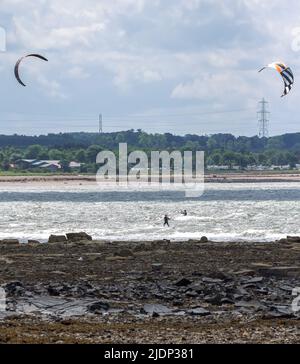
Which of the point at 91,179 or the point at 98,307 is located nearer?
the point at 98,307

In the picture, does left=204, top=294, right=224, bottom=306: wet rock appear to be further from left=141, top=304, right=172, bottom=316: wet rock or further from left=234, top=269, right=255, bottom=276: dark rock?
left=234, top=269, right=255, bottom=276: dark rock

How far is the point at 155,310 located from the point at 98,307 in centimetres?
98

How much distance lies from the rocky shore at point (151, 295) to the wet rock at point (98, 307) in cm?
4

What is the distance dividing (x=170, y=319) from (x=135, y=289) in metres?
3.14

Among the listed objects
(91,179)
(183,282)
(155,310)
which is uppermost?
(183,282)

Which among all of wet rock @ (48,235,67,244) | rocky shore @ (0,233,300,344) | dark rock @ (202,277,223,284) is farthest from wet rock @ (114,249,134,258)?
wet rock @ (48,235,67,244)

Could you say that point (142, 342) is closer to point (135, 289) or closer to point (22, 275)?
point (135, 289)

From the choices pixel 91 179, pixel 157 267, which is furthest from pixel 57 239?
pixel 91 179

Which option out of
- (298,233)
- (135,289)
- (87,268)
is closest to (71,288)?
(135,289)

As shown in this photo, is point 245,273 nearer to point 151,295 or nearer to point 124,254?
point 151,295

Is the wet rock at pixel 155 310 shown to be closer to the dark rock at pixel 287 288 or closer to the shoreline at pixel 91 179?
the dark rock at pixel 287 288

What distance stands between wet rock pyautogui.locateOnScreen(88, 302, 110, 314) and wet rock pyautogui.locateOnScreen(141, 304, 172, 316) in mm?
639

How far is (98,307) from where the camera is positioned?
18766 mm
